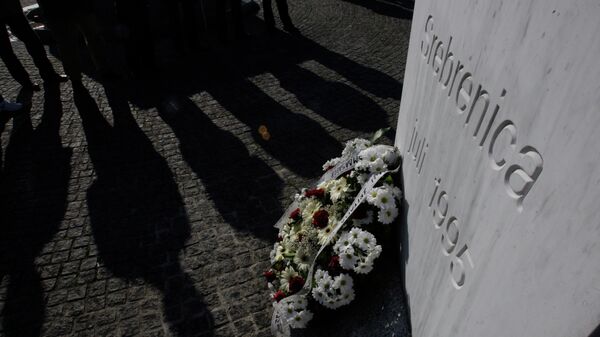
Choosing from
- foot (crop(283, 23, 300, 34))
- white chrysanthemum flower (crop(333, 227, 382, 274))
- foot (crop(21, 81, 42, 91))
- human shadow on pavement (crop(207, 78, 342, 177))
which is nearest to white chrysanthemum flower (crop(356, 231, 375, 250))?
white chrysanthemum flower (crop(333, 227, 382, 274))

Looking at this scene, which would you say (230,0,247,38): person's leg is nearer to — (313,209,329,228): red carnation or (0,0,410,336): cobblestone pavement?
(0,0,410,336): cobblestone pavement

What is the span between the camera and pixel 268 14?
29.5 ft

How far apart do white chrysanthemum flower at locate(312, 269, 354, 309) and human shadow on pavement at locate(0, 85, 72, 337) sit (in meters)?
2.26

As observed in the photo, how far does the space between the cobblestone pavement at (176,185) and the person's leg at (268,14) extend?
3.73ft

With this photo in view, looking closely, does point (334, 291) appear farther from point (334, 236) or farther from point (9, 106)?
point (9, 106)

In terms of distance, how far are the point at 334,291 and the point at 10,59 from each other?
252 inches

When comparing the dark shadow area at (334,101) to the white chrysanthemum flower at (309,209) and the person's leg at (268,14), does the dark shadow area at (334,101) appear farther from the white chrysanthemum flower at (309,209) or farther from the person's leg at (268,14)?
the white chrysanthemum flower at (309,209)

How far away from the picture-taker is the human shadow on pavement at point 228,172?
14.1 feet

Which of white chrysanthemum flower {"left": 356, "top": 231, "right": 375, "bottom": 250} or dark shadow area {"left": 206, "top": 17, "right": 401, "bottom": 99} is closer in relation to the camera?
white chrysanthemum flower {"left": 356, "top": 231, "right": 375, "bottom": 250}

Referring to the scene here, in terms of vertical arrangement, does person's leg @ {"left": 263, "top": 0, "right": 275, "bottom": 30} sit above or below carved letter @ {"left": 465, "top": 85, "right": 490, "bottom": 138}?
below

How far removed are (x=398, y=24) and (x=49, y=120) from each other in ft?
24.4

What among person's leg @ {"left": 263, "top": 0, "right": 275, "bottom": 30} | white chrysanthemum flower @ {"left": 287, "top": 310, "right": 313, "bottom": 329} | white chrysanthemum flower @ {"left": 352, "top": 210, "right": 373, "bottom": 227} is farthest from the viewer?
person's leg @ {"left": 263, "top": 0, "right": 275, "bottom": 30}

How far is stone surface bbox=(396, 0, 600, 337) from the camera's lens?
1.09 meters

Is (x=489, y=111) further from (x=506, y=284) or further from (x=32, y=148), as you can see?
(x=32, y=148)
